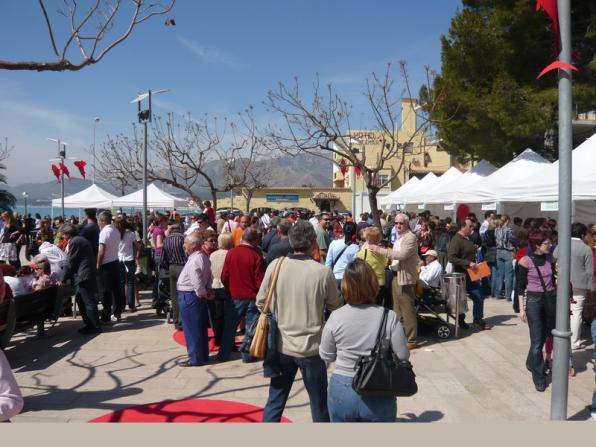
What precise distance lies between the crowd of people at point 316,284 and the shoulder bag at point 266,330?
0.14 ft

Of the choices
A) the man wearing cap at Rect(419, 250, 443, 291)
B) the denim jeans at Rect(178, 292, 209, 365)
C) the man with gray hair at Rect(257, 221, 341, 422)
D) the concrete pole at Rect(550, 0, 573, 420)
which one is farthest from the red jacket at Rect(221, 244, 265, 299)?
the concrete pole at Rect(550, 0, 573, 420)

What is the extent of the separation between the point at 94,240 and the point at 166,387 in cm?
458

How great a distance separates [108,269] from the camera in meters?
8.56

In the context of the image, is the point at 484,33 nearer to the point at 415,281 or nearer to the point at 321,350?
the point at 415,281

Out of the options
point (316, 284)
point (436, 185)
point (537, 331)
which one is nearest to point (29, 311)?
point (316, 284)

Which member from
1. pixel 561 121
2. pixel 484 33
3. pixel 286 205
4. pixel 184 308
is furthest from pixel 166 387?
pixel 286 205

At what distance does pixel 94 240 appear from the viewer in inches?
354

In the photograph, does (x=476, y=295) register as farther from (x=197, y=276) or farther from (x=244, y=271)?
(x=197, y=276)

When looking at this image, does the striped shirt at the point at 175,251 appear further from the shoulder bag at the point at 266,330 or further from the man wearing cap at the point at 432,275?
the shoulder bag at the point at 266,330

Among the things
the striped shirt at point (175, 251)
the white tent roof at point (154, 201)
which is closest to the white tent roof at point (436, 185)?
the white tent roof at point (154, 201)

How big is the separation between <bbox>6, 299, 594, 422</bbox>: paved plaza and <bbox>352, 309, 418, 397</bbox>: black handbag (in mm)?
1892

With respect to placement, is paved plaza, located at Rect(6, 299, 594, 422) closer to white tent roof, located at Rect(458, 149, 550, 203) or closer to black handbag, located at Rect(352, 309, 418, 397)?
black handbag, located at Rect(352, 309, 418, 397)

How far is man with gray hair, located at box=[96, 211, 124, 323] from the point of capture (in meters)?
8.35

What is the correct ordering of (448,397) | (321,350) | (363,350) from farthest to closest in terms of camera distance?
(448,397)
(321,350)
(363,350)
